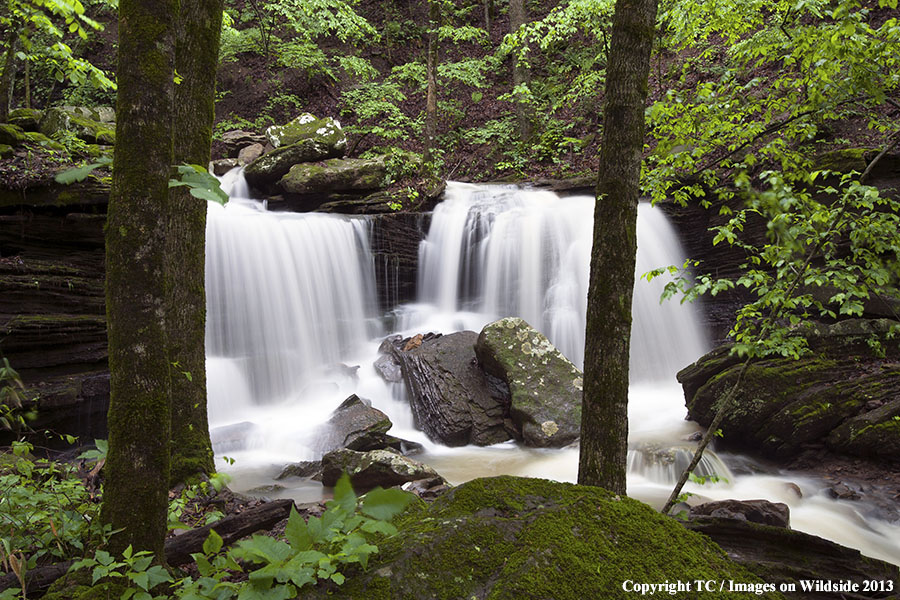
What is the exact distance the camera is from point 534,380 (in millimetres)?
7719

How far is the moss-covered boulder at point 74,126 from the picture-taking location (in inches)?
348

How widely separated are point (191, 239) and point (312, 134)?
9.59m

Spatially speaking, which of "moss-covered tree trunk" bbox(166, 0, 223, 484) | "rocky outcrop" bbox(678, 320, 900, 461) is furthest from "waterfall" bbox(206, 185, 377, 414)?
"rocky outcrop" bbox(678, 320, 900, 461)

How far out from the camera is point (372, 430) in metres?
6.94

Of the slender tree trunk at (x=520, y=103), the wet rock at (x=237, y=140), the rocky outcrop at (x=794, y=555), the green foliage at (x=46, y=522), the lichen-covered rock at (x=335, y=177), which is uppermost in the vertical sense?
the slender tree trunk at (x=520, y=103)

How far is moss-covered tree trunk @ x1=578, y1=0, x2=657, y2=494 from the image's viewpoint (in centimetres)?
294

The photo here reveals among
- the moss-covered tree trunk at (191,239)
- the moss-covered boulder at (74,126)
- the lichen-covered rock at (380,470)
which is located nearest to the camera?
the moss-covered tree trunk at (191,239)

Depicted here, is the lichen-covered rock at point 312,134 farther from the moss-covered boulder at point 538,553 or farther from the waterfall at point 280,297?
the moss-covered boulder at point 538,553

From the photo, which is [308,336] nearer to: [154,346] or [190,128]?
[190,128]

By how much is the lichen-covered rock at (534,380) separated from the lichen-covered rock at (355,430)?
1929 mm

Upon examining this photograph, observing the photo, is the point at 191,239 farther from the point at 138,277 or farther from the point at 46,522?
the point at 138,277

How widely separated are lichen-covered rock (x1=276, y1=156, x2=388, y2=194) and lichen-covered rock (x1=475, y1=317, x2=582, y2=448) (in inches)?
219

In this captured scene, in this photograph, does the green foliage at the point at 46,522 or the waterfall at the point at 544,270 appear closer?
the green foliage at the point at 46,522

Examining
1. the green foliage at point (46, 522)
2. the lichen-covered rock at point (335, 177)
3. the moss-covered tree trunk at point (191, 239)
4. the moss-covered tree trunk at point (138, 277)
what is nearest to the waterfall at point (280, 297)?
the lichen-covered rock at point (335, 177)
